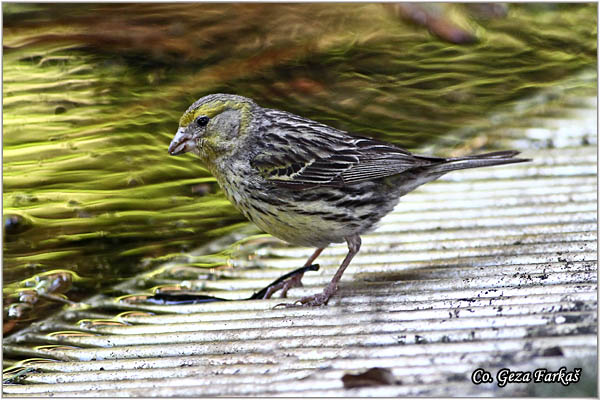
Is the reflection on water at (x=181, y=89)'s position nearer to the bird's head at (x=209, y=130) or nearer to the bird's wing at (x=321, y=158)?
the bird's head at (x=209, y=130)

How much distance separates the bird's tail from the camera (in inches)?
151

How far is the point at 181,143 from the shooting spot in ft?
13.0

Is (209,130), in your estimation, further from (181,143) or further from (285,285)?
(285,285)

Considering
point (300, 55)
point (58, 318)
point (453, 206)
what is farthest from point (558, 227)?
point (300, 55)

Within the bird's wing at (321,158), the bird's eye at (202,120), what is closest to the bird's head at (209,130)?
the bird's eye at (202,120)

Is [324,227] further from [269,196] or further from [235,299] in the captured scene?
[235,299]

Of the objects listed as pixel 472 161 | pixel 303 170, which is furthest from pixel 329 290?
pixel 472 161

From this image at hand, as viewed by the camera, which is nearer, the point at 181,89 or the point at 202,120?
the point at 202,120

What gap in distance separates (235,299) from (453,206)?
150cm

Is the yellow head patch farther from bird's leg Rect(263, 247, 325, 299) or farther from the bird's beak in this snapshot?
bird's leg Rect(263, 247, 325, 299)

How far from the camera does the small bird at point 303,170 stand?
3795 mm

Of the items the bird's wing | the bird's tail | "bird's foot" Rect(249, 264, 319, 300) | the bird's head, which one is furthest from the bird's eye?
the bird's tail

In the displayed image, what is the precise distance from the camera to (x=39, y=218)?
4926mm

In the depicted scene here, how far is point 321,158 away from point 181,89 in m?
2.28
